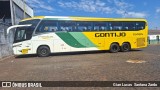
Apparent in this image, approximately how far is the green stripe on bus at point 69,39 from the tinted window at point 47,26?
599 mm

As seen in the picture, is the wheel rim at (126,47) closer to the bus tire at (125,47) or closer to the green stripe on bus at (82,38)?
the bus tire at (125,47)

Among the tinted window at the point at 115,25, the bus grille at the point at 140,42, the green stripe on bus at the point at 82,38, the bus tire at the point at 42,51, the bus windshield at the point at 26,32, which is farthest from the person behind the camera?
the bus grille at the point at 140,42

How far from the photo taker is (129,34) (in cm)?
2138

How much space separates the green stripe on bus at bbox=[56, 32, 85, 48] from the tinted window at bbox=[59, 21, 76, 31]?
0.41m

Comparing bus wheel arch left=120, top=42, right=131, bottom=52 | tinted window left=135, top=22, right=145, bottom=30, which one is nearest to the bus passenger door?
bus wheel arch left=120, top=42, right=131, bottom=52

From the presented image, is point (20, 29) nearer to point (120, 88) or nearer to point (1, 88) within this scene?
point (1, 88)

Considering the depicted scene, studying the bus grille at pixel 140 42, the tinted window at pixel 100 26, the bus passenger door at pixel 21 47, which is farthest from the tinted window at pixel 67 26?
the bus grille at pixel 140 42

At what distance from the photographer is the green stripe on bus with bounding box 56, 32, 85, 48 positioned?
18.8 metres

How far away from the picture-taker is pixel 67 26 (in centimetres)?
1902

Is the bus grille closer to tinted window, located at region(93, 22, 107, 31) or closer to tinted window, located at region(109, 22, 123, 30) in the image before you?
tinted window, located at region(109, 22, 123, 30)

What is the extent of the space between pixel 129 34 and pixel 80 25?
195 inches

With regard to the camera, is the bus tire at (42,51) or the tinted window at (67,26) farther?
the tinted window at (67,26)

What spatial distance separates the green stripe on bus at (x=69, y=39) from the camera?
18844 mm

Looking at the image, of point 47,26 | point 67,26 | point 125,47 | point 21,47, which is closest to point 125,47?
point 125,47
